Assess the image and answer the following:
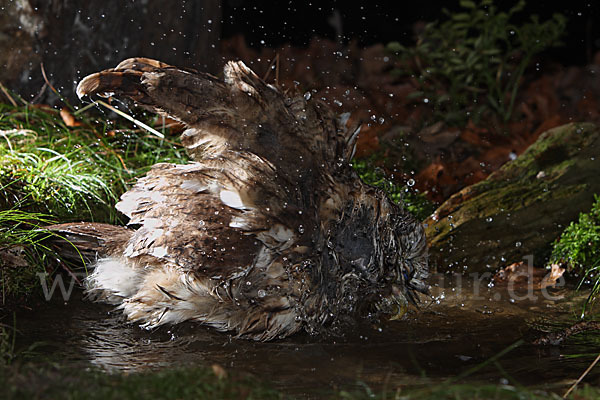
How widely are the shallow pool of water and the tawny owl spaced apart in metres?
0.11

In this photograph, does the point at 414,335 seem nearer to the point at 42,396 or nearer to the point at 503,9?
the point at 42,396

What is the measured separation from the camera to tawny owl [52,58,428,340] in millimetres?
2846

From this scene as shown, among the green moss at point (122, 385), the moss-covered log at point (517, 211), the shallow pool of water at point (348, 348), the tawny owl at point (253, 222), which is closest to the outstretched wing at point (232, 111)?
the tawny owl at point (253, 222)

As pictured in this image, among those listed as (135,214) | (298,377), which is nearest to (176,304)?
(135,214)

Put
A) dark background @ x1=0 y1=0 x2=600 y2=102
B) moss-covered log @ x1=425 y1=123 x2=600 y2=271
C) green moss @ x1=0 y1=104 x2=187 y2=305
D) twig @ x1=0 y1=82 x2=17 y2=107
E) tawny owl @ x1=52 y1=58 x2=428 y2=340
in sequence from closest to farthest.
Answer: tawny owl @ x1=52 y1=58 x2=428 y2=340 → green moss @ x1=0 y1=104 x2=187 y2=305 → moss-covered log @ x1=425 y1=123 x2=600 y2=271 → twig @ x1=0 y1=82 x2=17 y2=107 → dark background @ x1=0 y1=0 x2=600 y2=102

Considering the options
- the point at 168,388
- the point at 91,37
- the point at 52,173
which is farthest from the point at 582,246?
the point at 91,37

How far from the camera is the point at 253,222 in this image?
→ 2787 mm

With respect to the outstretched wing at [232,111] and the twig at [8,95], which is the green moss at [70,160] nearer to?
the twig at [8,95]

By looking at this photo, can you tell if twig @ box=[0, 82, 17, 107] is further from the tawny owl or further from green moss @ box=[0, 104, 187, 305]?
the tawny owl

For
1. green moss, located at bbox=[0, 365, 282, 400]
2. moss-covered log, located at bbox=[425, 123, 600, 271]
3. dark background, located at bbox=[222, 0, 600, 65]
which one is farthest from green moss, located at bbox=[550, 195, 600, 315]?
dark background, located at bbox=[222, 0, 600, 65]

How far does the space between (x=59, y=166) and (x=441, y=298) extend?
2366mm

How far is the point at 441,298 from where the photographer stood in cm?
371

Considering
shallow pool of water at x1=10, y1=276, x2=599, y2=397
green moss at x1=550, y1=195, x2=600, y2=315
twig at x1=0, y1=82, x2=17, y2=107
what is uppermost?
twig at x1=0, y1=82, x2=17, y2=107

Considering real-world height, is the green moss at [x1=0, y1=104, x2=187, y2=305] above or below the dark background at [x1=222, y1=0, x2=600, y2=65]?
below
